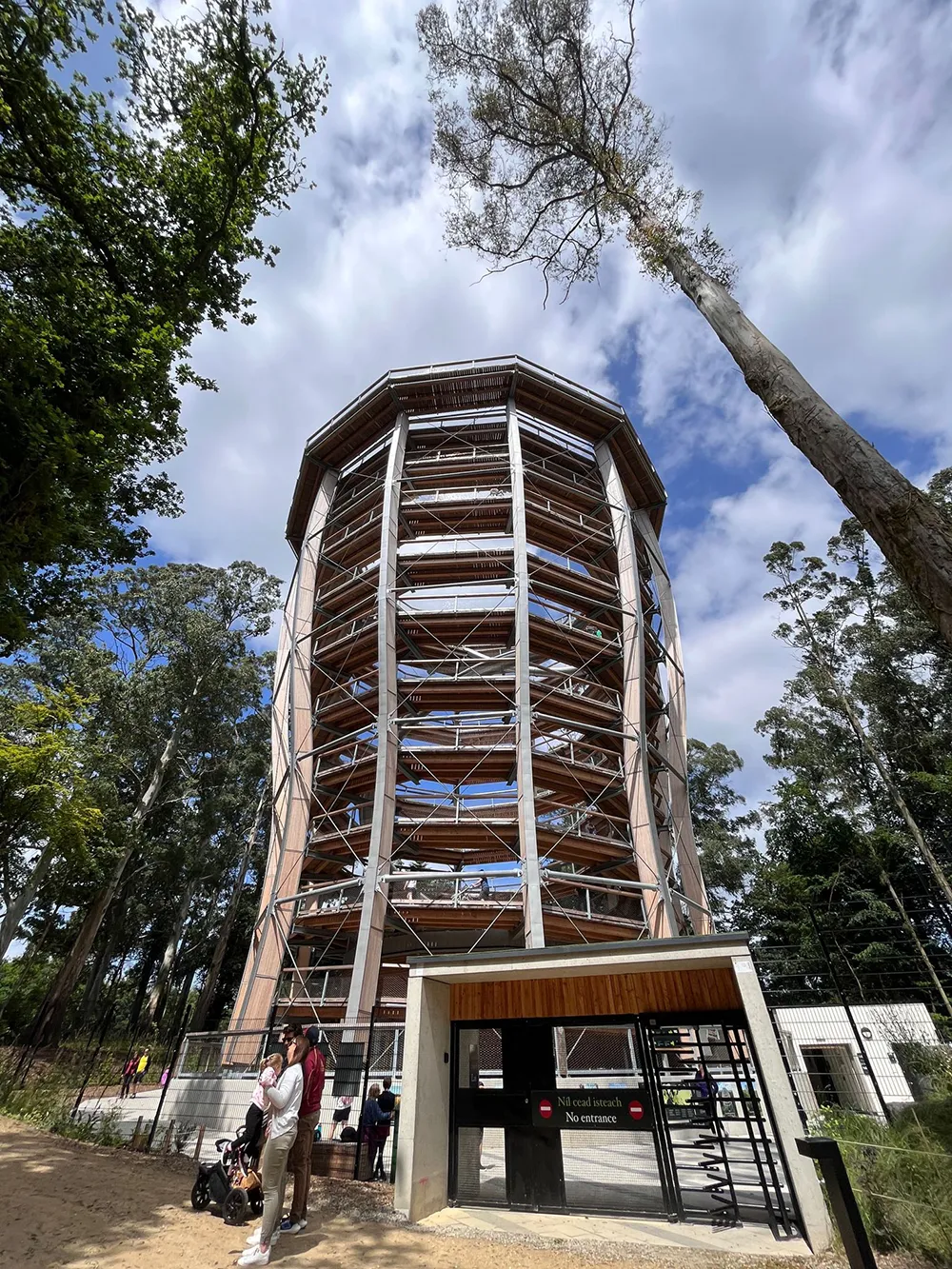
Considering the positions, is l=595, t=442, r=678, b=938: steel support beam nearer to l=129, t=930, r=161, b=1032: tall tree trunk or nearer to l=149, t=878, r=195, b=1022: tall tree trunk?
l=149, t=878, r=195, b=1022: tall tree trunk

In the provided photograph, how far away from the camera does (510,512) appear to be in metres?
21.0

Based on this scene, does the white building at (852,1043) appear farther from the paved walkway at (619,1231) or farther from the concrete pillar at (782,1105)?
the concrete pillar at (782,1105)

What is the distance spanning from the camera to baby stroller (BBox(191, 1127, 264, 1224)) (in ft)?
17.6

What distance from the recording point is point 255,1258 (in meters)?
4.38

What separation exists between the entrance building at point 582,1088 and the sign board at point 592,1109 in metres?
0.01

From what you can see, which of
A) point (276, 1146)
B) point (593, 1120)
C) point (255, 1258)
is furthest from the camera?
point (593, 1120)

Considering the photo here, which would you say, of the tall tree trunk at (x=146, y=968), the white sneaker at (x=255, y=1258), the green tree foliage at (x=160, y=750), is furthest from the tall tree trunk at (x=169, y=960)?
the white sneaker at (x=255, y=1258)

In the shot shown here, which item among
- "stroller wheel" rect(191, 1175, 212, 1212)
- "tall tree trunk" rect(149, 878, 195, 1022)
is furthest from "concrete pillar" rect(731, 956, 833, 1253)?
"tall tree trunk" rect(149, 878, 195, 1022)

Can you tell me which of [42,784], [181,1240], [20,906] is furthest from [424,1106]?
[20,906]

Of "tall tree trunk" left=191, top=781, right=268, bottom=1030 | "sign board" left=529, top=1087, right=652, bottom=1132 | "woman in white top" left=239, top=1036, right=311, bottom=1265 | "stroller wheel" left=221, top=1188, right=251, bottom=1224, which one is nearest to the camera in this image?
"woman in white top" left=239, top=1036, right=311, bottom=1265

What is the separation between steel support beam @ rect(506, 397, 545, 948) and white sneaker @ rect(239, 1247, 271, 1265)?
31.3 feet

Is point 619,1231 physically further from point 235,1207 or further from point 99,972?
point 99,972

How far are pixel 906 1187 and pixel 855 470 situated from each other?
5315mm

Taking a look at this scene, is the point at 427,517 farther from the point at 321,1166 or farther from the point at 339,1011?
the point at 321,1166
